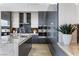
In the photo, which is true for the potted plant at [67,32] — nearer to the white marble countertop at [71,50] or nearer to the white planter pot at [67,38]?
the white planter pot at [67,38]

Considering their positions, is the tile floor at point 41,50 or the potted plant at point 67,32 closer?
the tile floor at point 41,50

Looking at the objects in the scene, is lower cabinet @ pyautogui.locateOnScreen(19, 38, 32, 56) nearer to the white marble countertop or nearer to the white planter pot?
the white marble countertop

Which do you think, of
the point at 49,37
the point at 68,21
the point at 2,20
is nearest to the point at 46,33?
the point at 49,37

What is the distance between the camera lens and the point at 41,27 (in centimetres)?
367

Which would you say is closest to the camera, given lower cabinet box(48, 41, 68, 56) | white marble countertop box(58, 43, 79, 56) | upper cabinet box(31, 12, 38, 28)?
white marble countertop box(58, 43, 79, 56)

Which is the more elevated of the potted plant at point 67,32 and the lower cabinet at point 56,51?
the potted plant at point 67,32

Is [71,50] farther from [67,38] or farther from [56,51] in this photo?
[67,38]

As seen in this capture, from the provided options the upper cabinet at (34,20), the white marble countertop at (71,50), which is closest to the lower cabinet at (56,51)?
the white marble countertop at (71,50)

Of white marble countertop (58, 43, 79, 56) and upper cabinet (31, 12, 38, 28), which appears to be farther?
upper cabinet (31, 12, 38, 28)

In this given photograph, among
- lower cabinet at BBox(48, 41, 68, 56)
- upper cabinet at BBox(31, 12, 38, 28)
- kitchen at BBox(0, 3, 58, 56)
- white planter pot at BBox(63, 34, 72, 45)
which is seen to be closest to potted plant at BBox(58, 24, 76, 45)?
white planter pot at BBox(63, 34, 72, 45)

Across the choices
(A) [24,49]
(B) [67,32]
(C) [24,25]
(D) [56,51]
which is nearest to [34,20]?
(C) [24,25]

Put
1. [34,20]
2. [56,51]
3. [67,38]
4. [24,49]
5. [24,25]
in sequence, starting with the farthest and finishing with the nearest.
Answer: [34,20], [24,25], [24,49], [67,38], [56,51]

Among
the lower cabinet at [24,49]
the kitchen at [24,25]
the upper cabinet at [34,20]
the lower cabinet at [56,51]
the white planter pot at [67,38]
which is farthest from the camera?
the upper cabinet at [34,20]

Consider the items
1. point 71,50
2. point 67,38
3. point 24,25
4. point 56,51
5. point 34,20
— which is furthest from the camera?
point 34,20
